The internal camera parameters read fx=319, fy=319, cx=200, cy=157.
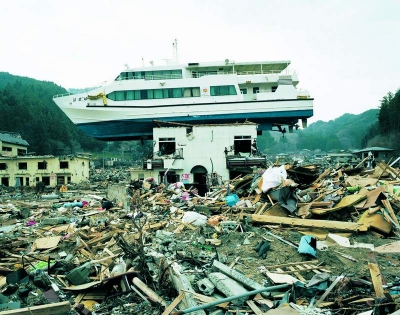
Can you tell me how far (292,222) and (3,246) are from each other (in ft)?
23.4

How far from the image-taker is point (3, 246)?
7.63 m

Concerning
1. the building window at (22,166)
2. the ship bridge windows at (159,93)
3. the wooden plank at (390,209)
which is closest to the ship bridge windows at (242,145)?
the ship bridge windows at (159,93)

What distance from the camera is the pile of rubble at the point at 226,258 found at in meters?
4.56

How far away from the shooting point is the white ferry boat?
2661 cm

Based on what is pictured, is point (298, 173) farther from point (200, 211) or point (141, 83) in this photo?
point (141, 83)

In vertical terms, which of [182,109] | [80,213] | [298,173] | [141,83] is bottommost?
[80,213]

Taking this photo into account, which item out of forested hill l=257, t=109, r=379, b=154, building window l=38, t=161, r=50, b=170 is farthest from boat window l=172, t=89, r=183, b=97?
forested hill l=257, t=109, r=379, b=154

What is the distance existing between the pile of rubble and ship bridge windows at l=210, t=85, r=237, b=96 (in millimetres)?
16177

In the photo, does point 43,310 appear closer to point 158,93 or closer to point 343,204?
point 343,204

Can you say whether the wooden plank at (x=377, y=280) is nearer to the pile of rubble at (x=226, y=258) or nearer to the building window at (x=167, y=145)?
the pile of rubble at (x=226, y=258)

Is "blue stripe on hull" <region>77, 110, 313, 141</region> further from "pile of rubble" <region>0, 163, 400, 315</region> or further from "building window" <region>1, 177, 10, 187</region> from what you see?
"pile of rubble" <region>0, 163, 400, 315</region>

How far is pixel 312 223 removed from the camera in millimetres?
8023

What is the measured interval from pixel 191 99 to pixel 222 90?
2.71 meters

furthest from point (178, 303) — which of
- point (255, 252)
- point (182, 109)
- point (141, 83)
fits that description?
point (141, 83)
